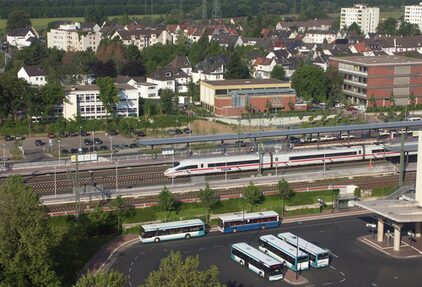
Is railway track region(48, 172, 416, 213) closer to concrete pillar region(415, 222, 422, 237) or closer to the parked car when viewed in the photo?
concrete pillar region(415, 222, 422, 237)

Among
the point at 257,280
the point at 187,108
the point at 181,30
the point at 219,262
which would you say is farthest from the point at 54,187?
the point at 181,30

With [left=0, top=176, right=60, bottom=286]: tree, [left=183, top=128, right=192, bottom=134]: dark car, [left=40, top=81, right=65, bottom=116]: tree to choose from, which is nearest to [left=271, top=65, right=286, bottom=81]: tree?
[left=183, top=128, right=192, bottom=134]: dark car

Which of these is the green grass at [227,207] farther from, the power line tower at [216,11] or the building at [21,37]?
the power line tower at [216,11]

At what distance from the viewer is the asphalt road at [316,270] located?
582 inches

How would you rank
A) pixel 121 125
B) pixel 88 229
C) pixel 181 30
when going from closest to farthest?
pixel 88 229 → pixel 121 125 → pixel 181 30

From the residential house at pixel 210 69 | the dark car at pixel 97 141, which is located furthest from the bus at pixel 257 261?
the residential house at pixel 210 69

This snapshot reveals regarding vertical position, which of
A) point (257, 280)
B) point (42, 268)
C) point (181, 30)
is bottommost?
point (257, 280)

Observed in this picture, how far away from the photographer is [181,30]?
179ft

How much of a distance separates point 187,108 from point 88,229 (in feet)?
56.1

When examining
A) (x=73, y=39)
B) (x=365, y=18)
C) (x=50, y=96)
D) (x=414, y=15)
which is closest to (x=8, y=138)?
(x=50, y=96)

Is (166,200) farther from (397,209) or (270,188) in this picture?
(397,209)

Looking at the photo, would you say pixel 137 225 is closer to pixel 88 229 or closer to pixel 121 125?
pixel 88 229

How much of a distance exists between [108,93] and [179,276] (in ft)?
65.9

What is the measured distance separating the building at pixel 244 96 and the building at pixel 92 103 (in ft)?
12.6
